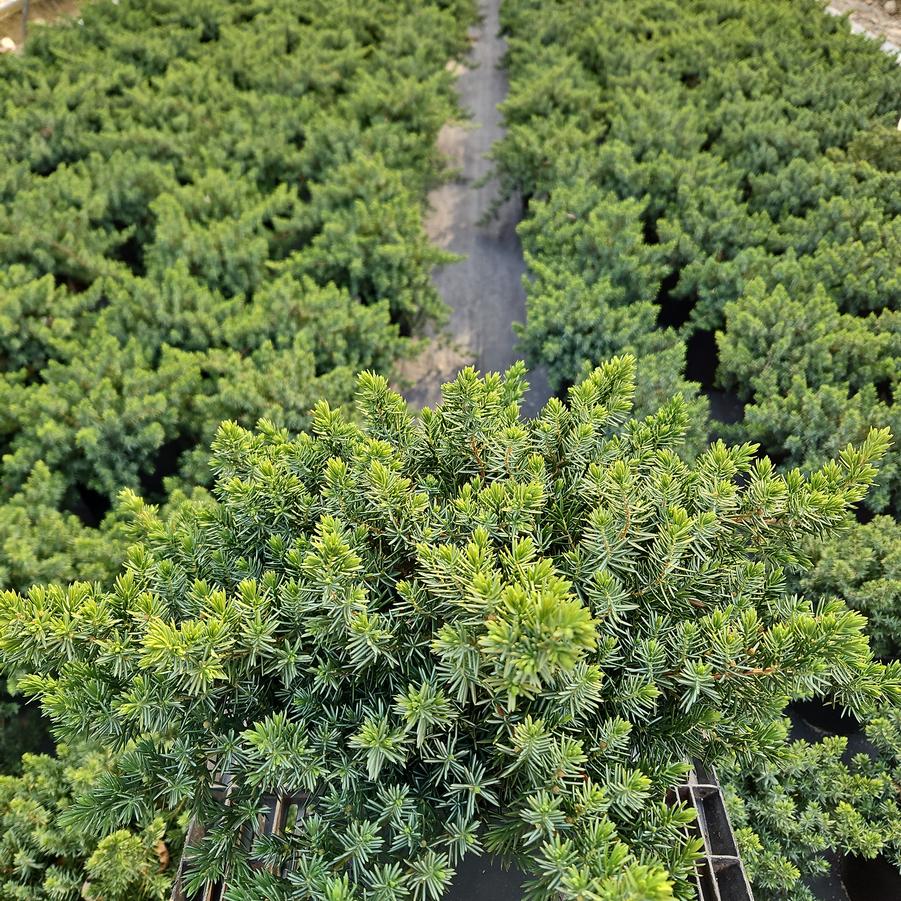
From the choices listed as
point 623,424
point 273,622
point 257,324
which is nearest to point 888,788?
point 623,424

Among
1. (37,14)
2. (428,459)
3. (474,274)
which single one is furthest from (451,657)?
(37,14)

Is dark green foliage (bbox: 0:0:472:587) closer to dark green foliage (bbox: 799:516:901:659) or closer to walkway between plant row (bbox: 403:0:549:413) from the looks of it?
walkway between plant row (bbox: 403:0:549:413)

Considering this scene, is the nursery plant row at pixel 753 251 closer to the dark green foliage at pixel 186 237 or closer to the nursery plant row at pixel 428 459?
the nursery plant row at pixel 428 459

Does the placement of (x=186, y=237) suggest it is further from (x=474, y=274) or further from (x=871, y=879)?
(x=871, y=879)

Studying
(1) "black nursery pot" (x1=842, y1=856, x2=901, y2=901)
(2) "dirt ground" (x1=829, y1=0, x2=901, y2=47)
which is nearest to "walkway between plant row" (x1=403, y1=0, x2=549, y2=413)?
(1) "black nursery pot" (x1=842, y1=856, x2=901, y2=901)

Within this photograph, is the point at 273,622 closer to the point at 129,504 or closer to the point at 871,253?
the point at 129,504

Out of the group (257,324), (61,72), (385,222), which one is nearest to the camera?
(257,324)
